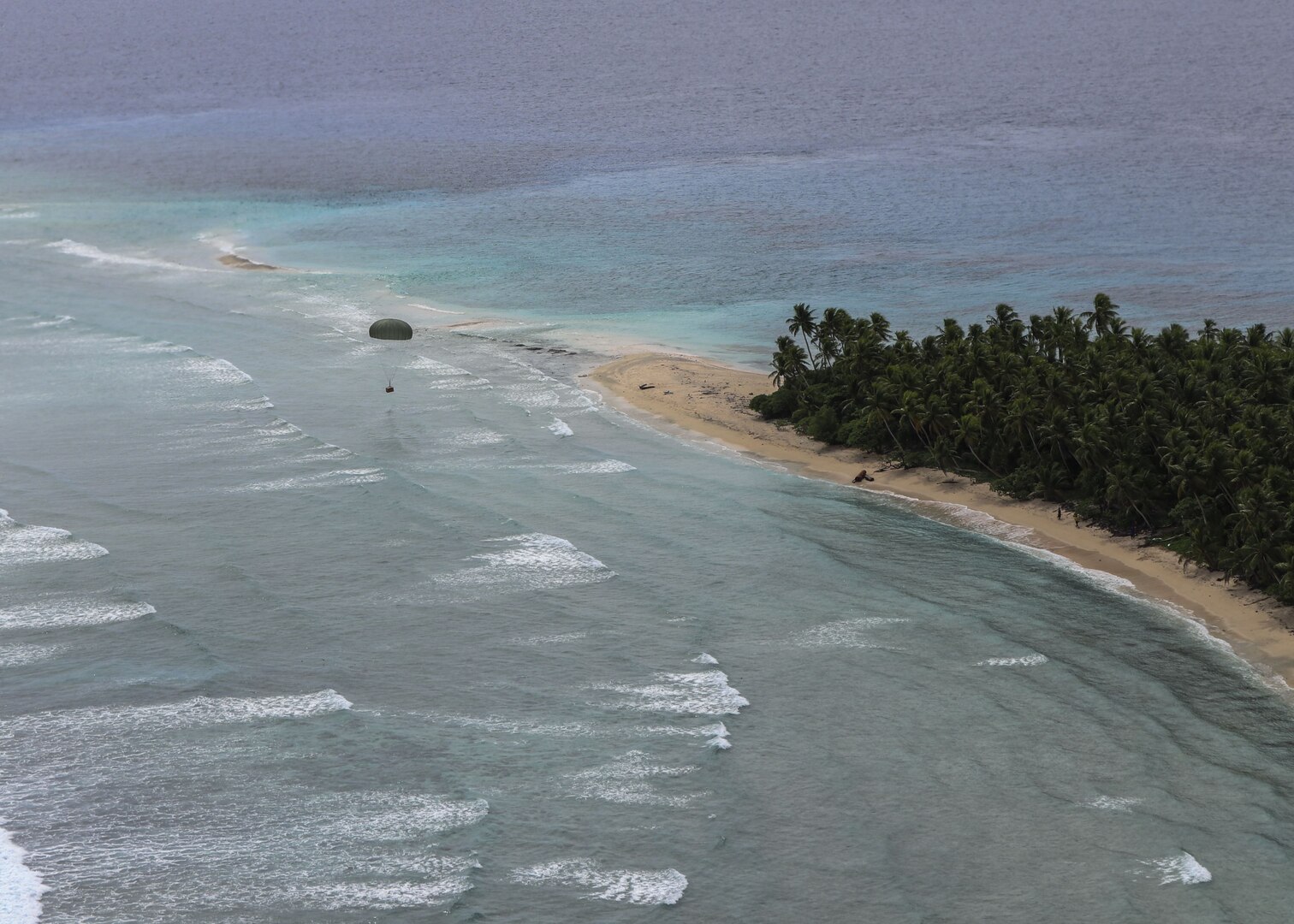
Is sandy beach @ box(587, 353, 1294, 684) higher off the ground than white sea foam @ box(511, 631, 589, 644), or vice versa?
sandy beach @ box(587, 353, 1294, 684)

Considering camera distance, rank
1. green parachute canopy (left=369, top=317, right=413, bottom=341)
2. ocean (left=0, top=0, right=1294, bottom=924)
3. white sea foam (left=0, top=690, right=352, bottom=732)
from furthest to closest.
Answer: green parachute canopy (left=369, top=317, right=413, bottom=341) → white sea foam (left=0, top=690, right=352, bottom=732) → ocean (left=0, top=0, right=1294, bottom=924)

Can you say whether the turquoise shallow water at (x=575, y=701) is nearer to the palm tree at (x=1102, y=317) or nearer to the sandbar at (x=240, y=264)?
the palm tree at (x=1102, y=317)

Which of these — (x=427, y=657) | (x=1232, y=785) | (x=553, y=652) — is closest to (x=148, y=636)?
(x=427, y=657)

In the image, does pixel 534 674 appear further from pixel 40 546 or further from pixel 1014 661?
pixel 40 546

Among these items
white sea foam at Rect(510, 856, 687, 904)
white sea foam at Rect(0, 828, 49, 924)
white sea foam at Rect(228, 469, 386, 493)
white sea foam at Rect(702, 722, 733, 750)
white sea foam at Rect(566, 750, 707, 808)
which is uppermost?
white sea foam at Rect(228, 469, 386, 493)

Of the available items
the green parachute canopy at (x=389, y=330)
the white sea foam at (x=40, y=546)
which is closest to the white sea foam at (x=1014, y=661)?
the white sea foam at (x=40, y=546)

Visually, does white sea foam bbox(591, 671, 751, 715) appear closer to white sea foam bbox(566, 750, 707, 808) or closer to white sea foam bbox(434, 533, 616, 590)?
white sea foam bbox(566, 750, 707, 808)

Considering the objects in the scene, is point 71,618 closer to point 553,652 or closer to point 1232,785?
point 553,652

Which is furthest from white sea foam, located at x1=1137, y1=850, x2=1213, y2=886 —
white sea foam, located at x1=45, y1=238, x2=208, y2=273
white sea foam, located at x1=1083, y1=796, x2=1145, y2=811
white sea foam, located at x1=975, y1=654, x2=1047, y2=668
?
white sea foam, located at x1=45, y1=238, x2=208, y2=273
